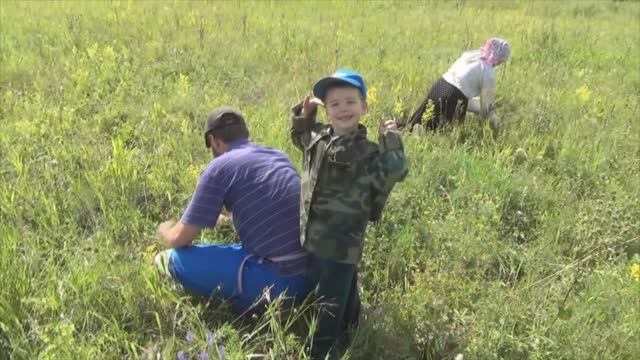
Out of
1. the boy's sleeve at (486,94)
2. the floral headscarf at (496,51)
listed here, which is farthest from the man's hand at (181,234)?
the floral headscarf at (496,51)

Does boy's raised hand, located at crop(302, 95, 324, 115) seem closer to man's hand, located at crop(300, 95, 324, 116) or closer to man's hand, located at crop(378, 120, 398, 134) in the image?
man's hand, located at crop(300, 95, 324, 116)

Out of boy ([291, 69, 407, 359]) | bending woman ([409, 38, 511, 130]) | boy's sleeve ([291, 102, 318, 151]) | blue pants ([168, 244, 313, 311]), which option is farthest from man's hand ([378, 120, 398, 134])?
bending woman ([409, 38, 511, 130])

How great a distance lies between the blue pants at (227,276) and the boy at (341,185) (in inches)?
6.0

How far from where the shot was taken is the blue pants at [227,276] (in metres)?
3.03

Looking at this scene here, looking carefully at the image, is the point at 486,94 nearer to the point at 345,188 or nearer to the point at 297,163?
the point at 297,163

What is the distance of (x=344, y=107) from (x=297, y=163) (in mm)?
1591

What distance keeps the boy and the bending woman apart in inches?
105

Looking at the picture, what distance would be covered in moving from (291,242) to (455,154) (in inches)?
86.0

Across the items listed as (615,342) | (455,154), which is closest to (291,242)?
(615,342)

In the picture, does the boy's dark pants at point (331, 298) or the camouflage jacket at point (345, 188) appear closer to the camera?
the camouflage jacket at point (345, 188)

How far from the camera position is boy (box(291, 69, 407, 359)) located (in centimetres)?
275

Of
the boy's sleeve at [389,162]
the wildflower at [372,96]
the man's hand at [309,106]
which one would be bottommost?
the wildflower at [372,96]

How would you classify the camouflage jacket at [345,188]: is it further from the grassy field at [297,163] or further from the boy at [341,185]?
the grassy field at [297,163]

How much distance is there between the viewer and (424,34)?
8086 millimetres
